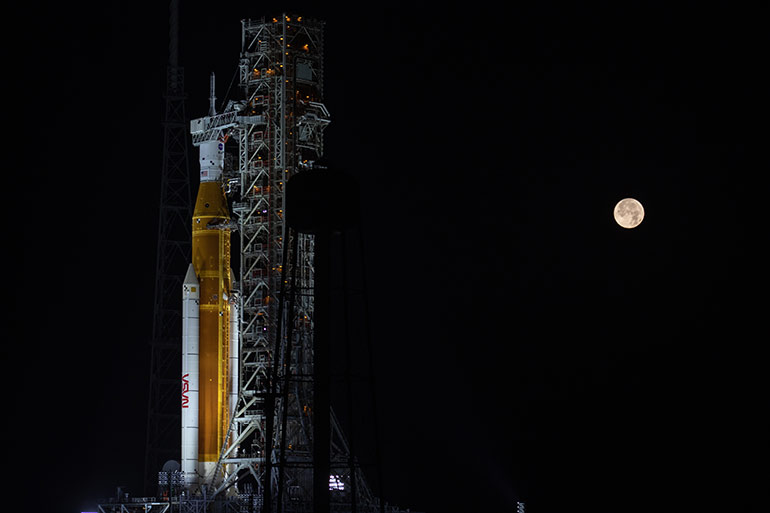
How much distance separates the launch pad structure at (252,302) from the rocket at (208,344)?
0.05 meters

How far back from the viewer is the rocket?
56.0 m

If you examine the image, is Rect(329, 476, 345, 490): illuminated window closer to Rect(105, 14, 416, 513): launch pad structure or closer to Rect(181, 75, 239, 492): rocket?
Rect(105, 14, 416, 513): launch pad structure

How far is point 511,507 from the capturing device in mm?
75625

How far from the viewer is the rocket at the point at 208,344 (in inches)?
2203

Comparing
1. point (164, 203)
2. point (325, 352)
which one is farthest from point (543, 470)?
point (325, 352)

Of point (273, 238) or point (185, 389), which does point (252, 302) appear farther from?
point (185, 389)

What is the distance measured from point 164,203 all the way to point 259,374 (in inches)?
383

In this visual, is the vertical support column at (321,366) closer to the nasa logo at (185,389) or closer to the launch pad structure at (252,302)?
the launch pad structure at (252,302)

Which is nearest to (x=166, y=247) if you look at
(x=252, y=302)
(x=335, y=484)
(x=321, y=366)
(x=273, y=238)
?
(x=252, y=302)

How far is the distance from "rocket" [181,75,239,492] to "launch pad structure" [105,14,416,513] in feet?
0.15

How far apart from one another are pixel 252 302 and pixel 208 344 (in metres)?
2.82

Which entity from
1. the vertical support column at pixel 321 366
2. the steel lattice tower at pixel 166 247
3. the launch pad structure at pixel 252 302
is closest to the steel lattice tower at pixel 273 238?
the launch pad structure at pixel 252 302

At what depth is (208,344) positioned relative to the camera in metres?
56.3

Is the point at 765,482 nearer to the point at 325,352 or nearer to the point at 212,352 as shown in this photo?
the point at 212,352
